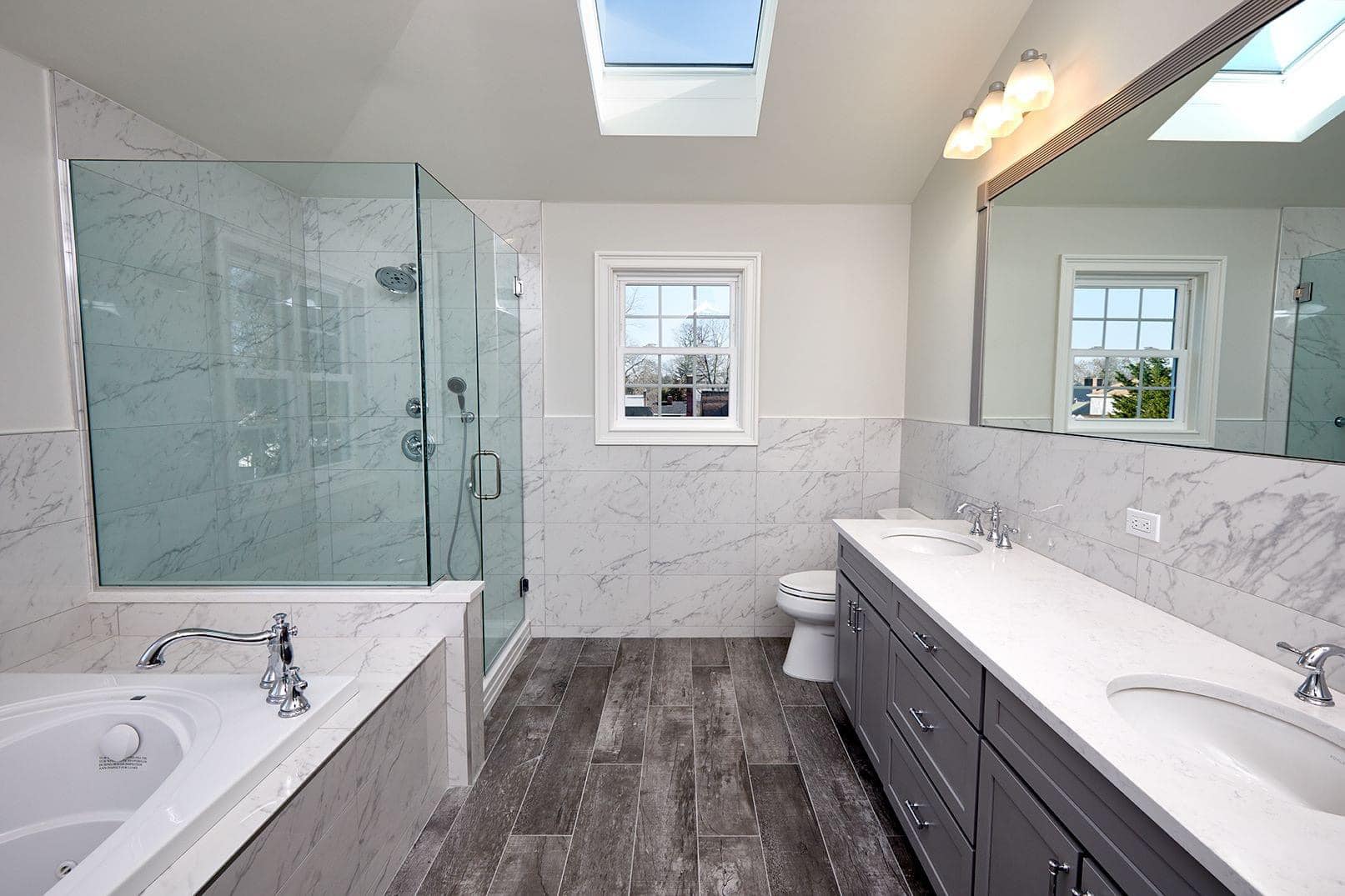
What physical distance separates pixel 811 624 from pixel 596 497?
132 cm

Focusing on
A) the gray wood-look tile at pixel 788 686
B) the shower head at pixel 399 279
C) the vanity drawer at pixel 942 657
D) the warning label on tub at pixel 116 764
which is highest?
the shower head at pixel 399 279

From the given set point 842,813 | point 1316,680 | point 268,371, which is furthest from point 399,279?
point 1316,680

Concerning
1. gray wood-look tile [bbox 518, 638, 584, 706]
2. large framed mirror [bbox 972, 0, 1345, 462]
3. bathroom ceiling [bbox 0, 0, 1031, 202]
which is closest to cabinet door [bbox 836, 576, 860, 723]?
large framed mirror [bbox 972, 0, 1345, 462]

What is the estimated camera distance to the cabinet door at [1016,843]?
91 cm

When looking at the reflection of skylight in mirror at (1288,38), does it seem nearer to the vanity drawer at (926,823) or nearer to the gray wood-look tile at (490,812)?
the vanity drawer at (926,823)

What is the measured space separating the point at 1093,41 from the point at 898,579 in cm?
176

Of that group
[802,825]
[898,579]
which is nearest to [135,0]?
[898,579]

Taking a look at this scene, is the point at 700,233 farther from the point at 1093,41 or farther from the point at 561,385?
the point at 1093,41

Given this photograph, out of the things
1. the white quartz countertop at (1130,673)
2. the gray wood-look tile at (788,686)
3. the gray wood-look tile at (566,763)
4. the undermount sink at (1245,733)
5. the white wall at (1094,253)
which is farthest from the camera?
the gray wood-look tile at (788,686)

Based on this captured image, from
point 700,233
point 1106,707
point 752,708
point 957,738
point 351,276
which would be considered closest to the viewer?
point 1106,707

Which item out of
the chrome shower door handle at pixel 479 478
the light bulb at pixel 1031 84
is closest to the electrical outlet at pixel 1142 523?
the light bulb at pixel 1031 84

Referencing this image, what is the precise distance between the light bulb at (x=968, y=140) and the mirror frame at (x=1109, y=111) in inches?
5.2

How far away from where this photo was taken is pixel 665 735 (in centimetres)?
217

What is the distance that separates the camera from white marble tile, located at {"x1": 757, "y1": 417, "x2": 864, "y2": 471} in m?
3.03
